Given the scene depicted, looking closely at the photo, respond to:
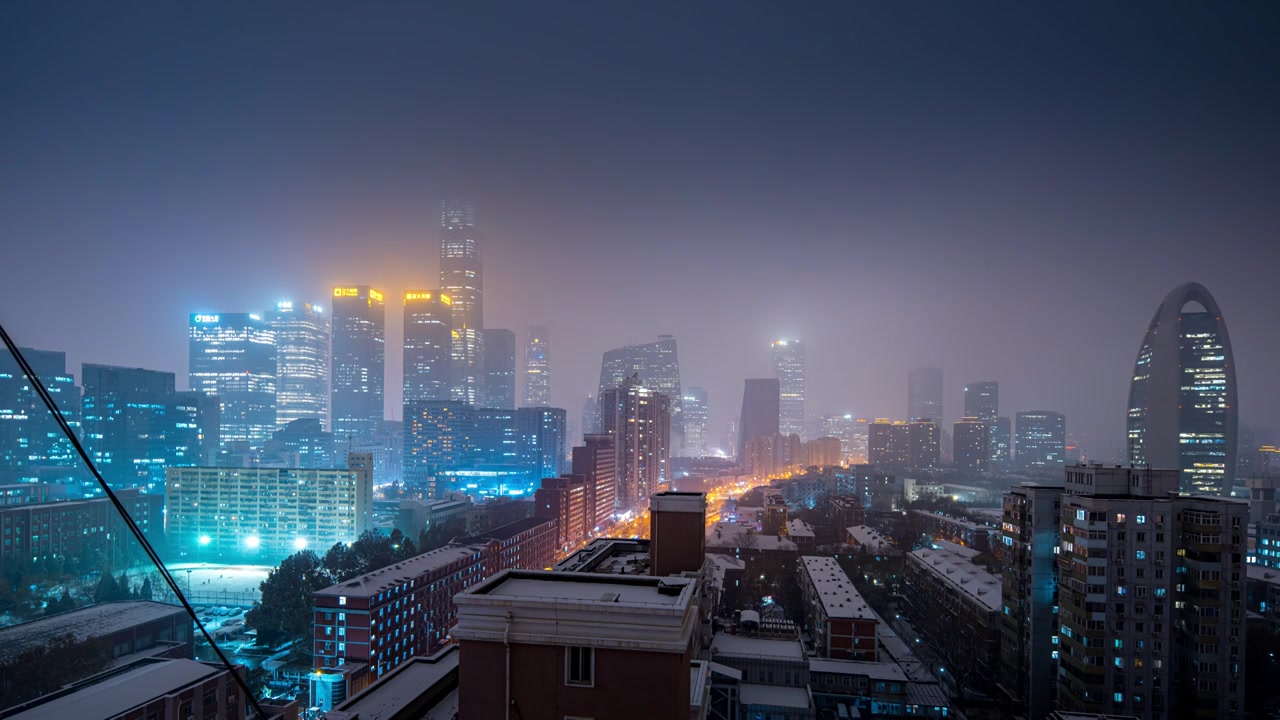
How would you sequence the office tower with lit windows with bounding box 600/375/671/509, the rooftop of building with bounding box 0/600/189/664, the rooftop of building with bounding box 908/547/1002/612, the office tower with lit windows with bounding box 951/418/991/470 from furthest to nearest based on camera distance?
1. the office tower with lit windows with bounding box 951/418/991/470
2. the office tower with lit windows with bounding box 600/375/671/509
3. the rooftop of building with bounding box 908/547/1002/612
4. the rooftop of building with bounding box 0/600/189/664

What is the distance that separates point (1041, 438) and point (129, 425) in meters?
85.6

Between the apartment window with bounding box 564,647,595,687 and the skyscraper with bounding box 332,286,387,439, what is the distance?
325 feet

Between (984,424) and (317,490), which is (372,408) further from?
(984,424)

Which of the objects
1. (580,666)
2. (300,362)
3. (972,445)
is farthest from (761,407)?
(580,666)

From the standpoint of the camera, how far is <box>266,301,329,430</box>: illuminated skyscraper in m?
87.8

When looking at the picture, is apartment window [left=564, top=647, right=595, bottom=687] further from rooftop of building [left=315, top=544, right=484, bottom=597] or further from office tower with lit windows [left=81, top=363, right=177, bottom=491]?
office tower with lit windows [left=81, top=363, right=177, bottom=491]

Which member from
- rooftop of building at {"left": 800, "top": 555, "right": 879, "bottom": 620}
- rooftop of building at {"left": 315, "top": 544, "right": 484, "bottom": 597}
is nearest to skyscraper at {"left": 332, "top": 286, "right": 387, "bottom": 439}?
rooftop of building at {"left": 315, "top": 544, "right": 484, "bottom": 597}

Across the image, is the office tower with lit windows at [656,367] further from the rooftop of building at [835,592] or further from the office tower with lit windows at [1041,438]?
the rooftop of building at [835,592]

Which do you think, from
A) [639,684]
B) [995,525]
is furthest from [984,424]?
[639,684]

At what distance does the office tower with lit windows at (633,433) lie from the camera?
42.1 metres

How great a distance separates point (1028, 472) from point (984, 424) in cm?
660

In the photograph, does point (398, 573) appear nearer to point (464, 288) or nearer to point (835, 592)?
point (835, 592)

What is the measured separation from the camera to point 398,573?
1700cm

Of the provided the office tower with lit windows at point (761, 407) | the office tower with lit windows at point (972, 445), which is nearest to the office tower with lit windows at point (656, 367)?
the office tower with lit windows at point (761, 407)
